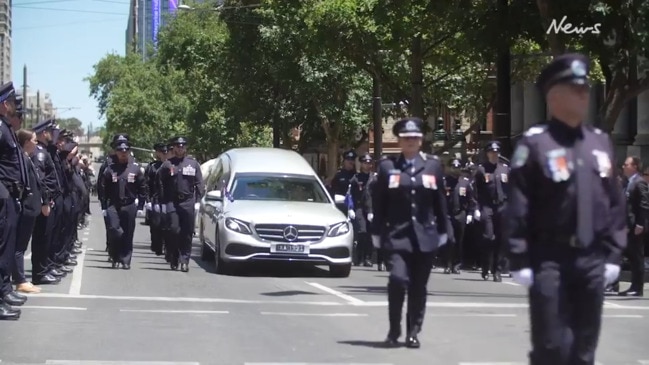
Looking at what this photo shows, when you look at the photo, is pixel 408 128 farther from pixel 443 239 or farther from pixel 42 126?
pixel 42 126

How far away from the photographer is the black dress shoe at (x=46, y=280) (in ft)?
50.9

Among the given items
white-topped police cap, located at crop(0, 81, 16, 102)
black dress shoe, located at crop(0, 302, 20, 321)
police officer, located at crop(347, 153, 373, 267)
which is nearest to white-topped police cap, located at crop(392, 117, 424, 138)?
white-topped police cap, located at crop(0, 81, 16, 102)

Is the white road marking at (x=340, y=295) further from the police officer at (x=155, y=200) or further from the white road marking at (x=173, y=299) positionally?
the police officer at (x=155, y=200)

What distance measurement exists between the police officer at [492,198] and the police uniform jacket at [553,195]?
38.1 ft

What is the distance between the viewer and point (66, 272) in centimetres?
1738

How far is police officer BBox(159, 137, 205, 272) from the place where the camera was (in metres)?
18.4

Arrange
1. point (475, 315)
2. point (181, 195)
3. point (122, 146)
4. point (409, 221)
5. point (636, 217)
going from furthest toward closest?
point (122, 146) < point (181, 195) < point (636, 217) < point (475, 315) < point (409, 221)

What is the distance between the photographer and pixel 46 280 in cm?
1566

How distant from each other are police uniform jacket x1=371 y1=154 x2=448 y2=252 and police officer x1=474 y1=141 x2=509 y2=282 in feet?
26.4

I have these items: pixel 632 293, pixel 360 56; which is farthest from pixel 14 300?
pixel 360 56

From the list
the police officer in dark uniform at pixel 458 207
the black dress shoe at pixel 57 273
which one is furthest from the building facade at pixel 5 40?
the black dress shoe at pixel 57 273

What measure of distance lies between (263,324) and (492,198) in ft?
25.0

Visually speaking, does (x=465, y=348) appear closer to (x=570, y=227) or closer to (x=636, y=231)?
(x=570, y=227)

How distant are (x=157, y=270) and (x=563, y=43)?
25.1 ft
